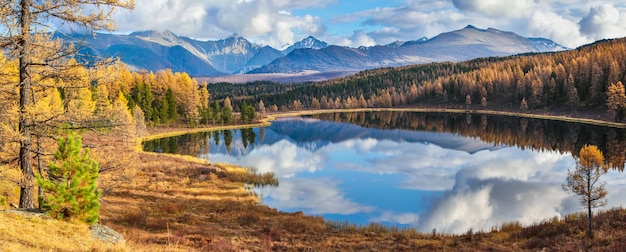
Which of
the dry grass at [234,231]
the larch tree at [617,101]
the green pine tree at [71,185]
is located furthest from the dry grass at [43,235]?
the larch tree at [617,101]

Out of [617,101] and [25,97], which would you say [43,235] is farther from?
[617,101]

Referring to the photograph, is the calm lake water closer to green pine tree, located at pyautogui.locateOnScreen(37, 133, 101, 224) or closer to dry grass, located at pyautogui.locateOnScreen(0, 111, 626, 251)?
dry grass, located at pyautogui.locateOnScreen(0, 111, 626, 251)

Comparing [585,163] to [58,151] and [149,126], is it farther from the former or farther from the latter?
[149,126]

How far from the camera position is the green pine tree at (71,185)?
1527 cm

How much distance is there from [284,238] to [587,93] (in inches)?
5925

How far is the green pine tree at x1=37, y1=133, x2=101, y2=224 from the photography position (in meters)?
15.3

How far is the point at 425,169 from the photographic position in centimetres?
6009

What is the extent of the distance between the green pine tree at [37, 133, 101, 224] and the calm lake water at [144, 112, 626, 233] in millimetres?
23575

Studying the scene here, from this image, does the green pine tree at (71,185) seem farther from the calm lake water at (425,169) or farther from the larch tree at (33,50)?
the calm lake water at (425,169)

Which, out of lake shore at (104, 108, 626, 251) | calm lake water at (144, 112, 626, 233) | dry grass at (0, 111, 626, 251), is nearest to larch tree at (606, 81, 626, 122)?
calm lake water at (144, 112, 626, 233)

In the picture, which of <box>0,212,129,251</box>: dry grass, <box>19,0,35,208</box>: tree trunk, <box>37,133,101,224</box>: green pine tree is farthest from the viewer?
<box>37,133,101,224</box>: green pine tree

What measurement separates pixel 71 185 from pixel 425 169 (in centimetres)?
5169

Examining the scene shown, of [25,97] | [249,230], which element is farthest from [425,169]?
[25,97]

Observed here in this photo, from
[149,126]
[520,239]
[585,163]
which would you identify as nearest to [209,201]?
[520,239]
